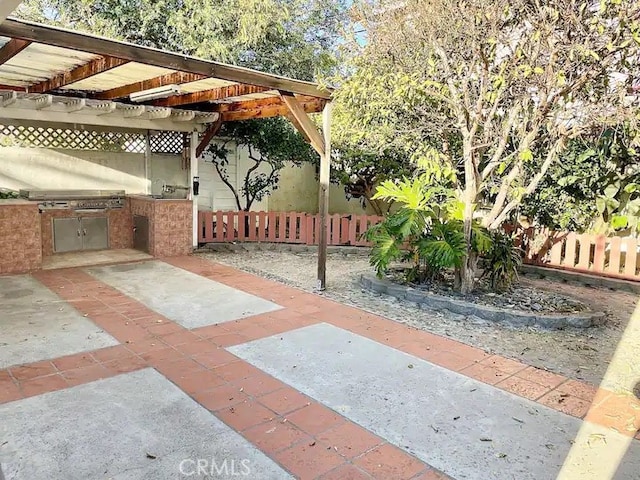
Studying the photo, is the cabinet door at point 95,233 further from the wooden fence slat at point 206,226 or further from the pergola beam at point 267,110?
the pergola beam at point 267,110

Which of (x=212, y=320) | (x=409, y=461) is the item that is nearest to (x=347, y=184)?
(x=212, y=320)

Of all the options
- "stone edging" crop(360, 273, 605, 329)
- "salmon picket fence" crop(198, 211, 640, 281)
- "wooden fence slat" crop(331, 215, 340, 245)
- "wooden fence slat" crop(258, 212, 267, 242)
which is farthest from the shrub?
"wooden fence slat" crop(258, 212, 267, 242)

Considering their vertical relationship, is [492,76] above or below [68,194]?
above

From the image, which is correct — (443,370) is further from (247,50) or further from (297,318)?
(247,50)

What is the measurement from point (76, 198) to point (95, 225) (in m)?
0.63

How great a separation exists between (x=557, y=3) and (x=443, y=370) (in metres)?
3.42

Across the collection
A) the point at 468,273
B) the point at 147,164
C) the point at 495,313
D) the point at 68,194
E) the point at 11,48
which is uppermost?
the point at 11,48

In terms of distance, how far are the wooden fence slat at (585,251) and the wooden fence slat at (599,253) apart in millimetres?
88

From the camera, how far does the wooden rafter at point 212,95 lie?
5.98 m

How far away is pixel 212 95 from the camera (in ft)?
21.3

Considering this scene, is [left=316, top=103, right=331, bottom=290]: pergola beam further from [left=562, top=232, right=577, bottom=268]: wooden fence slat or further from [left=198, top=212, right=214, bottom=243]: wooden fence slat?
[left=562, top=232, right=577, bottom=268]: wooden fence slat

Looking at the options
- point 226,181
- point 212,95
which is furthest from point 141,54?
point 226,181

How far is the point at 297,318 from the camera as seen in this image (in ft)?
16.3

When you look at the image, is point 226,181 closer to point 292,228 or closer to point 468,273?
point 292,228
